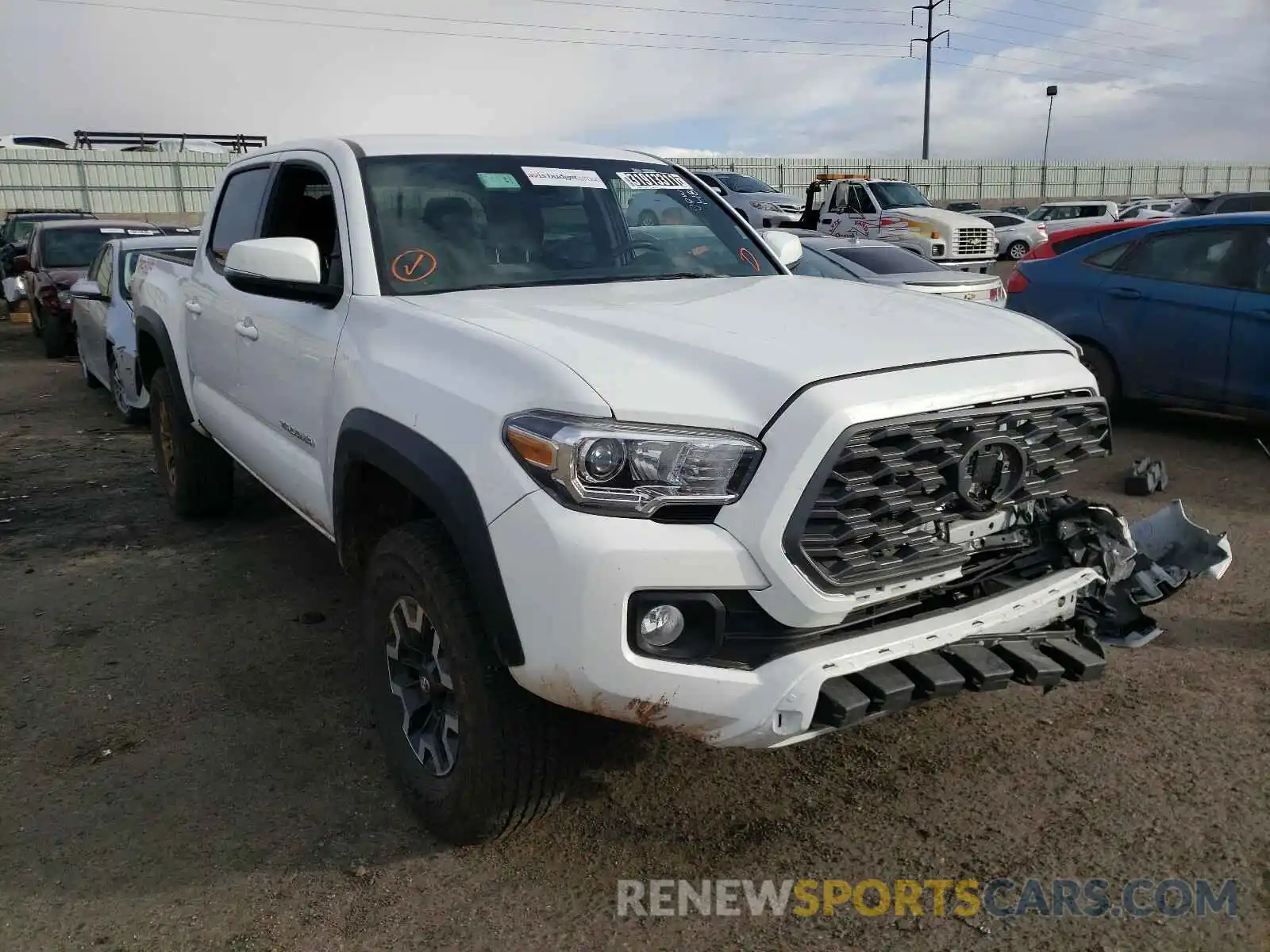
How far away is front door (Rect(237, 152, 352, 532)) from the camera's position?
340cm

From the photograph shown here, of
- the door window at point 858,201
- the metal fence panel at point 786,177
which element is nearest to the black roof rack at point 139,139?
the metal fence panel at point 786,177

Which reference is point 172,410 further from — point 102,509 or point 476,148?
point 476,148

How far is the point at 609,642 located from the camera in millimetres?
2256

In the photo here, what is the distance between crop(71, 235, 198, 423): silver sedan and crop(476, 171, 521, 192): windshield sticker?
→ 15.1 ft

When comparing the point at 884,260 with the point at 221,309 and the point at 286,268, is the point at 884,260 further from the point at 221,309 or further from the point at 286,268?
the point at 286,268

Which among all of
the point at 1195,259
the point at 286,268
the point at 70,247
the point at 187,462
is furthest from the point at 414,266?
the point at 70,247

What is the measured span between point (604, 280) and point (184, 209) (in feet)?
118

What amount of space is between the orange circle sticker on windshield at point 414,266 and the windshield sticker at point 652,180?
3.37 ft

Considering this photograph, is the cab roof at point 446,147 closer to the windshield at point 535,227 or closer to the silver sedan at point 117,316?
the windshield at point 535,227

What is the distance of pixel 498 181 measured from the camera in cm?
372

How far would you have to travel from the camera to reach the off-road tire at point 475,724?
8.28 ft

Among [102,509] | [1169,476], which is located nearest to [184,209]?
[102,509]

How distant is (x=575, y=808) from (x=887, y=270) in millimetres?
8175

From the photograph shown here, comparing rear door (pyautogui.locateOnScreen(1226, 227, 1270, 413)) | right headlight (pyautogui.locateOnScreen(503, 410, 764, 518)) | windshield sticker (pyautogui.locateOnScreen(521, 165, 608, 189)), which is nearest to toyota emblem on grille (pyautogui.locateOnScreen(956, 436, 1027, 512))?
right headlight (pyautogui.locateOnScreen(503, 410, 764, 518))
